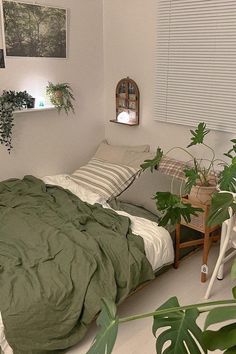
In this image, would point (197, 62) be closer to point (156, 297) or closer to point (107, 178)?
point (107, 178)

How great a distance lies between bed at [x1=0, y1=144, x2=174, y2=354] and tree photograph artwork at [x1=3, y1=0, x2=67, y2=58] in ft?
3.80

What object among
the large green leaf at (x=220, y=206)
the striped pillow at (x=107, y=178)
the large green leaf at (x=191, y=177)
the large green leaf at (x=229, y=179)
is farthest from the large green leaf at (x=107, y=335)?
the striped pillow at (x=107, y=178)

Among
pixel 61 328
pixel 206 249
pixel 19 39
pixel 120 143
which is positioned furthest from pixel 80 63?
pixel 61 328

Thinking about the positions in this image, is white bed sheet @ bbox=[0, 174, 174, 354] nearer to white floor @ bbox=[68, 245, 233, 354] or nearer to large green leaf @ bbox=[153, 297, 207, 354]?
white floor @ bbox=[68, 245, 233, 354]

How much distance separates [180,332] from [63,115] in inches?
104

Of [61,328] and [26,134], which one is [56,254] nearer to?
[61,328]

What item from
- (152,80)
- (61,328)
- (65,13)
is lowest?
(61,328)

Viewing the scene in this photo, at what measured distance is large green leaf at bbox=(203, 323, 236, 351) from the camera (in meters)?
0.77

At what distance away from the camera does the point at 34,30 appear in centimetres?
282

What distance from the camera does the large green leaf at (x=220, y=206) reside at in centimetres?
121

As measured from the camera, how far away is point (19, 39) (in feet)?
9.01

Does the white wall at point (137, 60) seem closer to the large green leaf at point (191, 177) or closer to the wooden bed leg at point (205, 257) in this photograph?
the large green leaf at point (191, 177)

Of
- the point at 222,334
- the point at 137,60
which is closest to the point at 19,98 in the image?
the point at 137,60

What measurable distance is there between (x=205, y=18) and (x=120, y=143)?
1.43 metres
